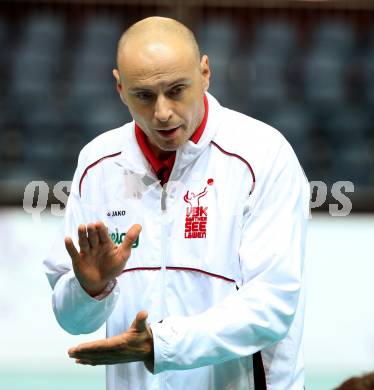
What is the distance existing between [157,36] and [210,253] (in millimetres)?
577

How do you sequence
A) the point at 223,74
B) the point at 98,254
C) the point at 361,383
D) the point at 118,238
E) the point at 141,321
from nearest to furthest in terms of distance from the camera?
the point at 361,383 → the point at 141,321 → the point at 98,254 → the point at 118,238 → the point at 223,74

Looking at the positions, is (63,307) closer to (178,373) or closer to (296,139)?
(178,373)

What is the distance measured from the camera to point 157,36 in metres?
2.79

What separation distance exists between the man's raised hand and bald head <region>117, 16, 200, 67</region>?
1.59 ft

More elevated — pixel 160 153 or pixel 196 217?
pixel 160 153

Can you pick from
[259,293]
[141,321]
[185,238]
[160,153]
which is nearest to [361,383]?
[259,293]

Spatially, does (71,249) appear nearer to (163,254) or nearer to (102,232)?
(102,232)

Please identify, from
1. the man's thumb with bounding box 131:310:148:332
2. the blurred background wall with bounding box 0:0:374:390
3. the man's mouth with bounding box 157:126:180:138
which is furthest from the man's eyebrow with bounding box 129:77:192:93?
the blurred background wall with bounding box 0:0:374:390

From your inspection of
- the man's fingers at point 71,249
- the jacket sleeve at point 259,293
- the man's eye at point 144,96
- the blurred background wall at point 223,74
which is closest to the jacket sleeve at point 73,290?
the man's fingers at point 71,249

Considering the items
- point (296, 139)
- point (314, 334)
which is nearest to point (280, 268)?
point (314, 334)

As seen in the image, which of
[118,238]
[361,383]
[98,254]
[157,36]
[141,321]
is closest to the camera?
[361,383]

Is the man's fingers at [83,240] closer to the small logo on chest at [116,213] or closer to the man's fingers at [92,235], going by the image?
the man's fingers at [92,235]

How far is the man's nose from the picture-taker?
2.76 meters

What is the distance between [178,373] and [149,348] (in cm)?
28
